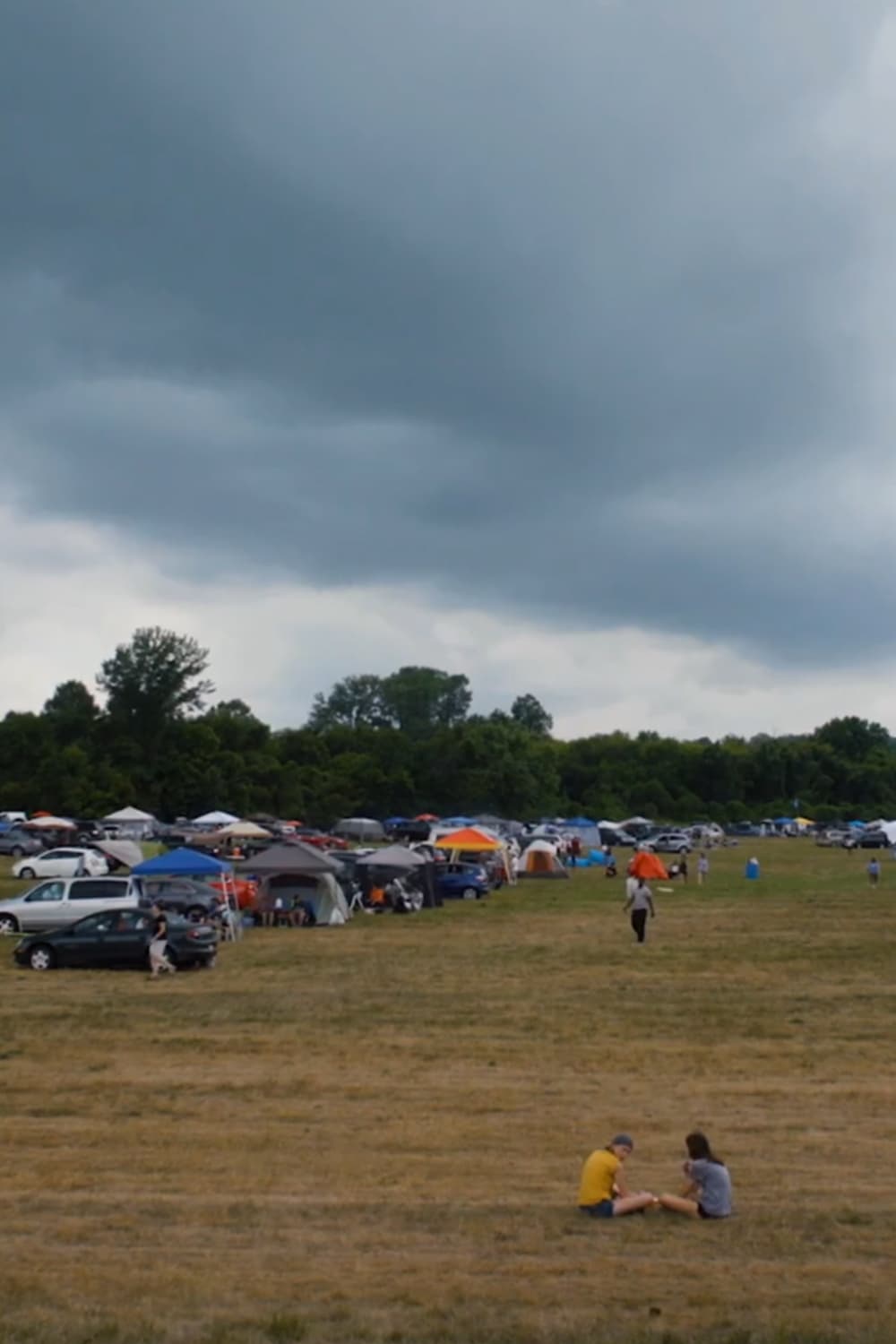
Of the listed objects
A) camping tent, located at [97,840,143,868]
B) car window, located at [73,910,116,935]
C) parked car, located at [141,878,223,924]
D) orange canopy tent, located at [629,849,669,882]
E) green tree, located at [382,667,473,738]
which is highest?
green tree, located at [382,667,473,738]

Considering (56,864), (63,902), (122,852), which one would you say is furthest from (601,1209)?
(122,852)

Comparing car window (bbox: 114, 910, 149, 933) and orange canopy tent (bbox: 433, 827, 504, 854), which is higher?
orange canopy tent (bbox: 433, 827, 504, 854)

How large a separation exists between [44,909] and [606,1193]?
23113mm

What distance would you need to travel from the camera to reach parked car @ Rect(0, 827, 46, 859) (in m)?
67.6

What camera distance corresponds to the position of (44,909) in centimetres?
3155

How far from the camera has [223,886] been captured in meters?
35.1

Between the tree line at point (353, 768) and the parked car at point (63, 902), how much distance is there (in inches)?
2713

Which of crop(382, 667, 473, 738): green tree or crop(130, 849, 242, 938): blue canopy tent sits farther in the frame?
crop(382, 667, 473, 738): green tree

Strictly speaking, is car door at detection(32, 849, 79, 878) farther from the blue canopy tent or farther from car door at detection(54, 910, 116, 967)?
car door at detection(54, 910, 116, 967)

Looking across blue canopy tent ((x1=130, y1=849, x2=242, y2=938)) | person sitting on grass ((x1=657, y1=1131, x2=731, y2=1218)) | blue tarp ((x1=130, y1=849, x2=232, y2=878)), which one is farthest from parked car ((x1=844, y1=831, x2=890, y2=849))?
person sitting on grass ((x1=657, y1=1131, x2=731, y2=1218))

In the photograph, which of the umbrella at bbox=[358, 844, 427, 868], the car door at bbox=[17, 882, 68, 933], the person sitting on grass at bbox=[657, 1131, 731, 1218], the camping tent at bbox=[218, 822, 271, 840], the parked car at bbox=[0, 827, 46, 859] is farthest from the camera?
the parked car at bbox=[0, 827, 46, 859]

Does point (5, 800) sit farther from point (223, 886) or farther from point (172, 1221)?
point (172, 1221)

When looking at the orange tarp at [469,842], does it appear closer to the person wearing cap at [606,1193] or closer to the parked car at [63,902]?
the parked car at [63,902]

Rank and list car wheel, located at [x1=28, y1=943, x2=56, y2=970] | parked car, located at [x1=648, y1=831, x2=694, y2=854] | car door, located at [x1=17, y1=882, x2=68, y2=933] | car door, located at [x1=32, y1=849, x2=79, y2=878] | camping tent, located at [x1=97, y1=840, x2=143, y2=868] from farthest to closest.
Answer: parked car, located at [x1=648, y1=831, x2=694, y2=854], camping tent, located at [x1=97, y1=840, x2=143, y2=868], car door, located at [x1=32, y1=849, x2=79, y2=878], car door, located at [x1=17, y1=882, x2=68, y2=933], car wheel, located at [x1=28, y1=943, x2=56, y2=970]
